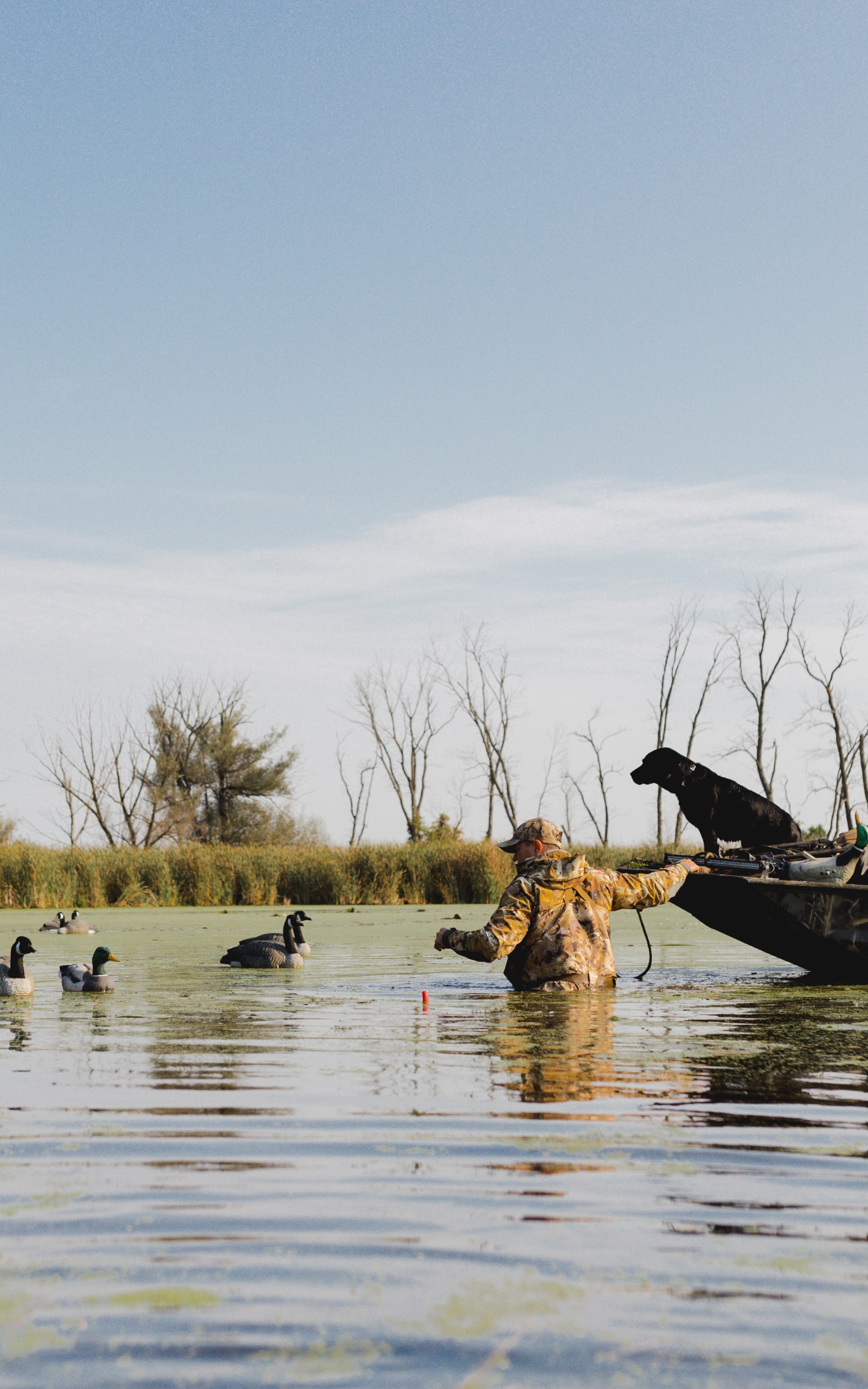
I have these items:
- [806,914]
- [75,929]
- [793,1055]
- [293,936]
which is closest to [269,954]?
[293,936]

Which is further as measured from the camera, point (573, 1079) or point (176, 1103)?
point (573, 1079)

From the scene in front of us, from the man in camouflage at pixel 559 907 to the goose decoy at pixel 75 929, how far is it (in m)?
9.88

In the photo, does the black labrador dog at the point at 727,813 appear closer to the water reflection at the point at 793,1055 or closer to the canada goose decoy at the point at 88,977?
the water reflection at the point at 793,1055

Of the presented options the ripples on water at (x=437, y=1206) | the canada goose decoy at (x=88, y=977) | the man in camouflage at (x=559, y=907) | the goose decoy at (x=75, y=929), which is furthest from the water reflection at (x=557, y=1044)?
the goose decoy at (x=75, y=929)

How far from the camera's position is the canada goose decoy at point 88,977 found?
9.94 m

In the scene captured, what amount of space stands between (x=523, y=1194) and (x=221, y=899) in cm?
2479

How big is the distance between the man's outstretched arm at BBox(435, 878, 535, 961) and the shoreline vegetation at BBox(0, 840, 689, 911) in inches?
723

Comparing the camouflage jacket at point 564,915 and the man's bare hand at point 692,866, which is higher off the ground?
the man's bare hand at point 692,866

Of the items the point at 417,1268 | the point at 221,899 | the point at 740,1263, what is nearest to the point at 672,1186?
the point at 740,1263

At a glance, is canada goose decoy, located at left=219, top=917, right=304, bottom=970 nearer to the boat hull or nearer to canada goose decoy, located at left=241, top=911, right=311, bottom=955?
canada goose decoy, located at left=241, top=911, right=311, bottom=955

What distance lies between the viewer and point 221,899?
27.9m

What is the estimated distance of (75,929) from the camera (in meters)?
18.1

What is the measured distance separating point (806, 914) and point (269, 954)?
4.55 meters

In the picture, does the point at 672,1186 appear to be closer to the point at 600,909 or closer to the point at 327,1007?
the point at 327,1007
